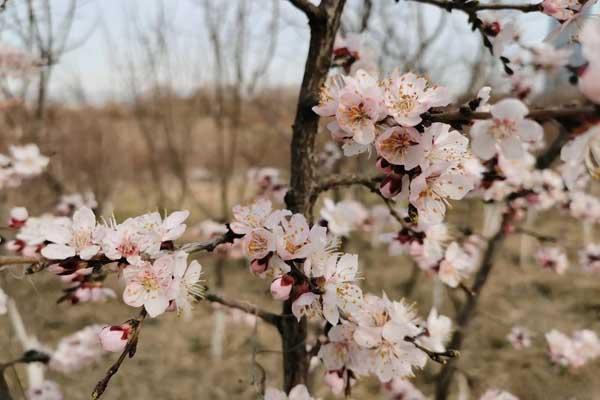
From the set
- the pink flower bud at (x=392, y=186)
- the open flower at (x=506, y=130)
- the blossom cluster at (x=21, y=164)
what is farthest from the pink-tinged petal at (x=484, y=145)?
the blossom cluster at (x=21, y=164)

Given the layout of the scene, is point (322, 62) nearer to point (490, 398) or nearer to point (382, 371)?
point (382, 371)

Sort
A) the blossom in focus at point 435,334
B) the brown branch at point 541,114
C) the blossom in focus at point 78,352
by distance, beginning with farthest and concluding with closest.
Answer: the blossom in focus at point 78,352
the blossom in focus at point 435,334
the brown branch at point 541,114

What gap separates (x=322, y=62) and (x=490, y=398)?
1.39m

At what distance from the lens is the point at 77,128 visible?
7602mm

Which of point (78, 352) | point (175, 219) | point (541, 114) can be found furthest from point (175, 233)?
point (78, 352)

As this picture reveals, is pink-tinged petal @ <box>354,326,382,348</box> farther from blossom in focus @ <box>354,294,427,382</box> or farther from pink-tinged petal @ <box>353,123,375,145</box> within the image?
pink-tinged petal @ <box>353,123,375,145</box>

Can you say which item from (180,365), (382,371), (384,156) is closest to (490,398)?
(382,371)

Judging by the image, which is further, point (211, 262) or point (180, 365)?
point (211, 262)

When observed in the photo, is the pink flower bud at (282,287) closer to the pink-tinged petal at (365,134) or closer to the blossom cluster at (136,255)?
the blossom cluster at (136,255)

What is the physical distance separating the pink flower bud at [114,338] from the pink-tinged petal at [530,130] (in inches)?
33.1

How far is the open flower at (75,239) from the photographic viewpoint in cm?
97

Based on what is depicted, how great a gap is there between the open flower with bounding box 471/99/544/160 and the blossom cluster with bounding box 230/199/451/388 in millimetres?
355

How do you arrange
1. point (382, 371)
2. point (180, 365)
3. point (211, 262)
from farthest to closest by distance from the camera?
1. point (211, 262)
2. point (180, 365)
3. point (382, 371)

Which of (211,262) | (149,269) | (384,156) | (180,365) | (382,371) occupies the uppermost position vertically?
(384,156)
